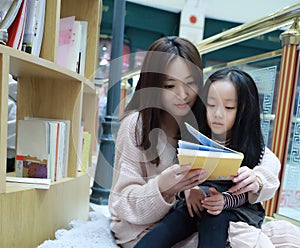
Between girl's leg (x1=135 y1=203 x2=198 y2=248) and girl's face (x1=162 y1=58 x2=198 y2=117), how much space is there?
1.02 ft

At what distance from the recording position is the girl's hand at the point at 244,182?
0.79m

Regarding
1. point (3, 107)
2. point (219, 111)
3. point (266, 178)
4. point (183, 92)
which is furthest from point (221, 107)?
point (3, 107)

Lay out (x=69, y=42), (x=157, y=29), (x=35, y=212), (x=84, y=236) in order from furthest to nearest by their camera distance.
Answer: (x=157, y=29) < (x=69, y=42) < (x=84, y=236) < (x=35, y=212)

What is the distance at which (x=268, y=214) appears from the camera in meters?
1.36

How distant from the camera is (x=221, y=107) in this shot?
2.95 ft

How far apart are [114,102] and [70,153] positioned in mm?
650

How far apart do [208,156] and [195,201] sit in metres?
0.27

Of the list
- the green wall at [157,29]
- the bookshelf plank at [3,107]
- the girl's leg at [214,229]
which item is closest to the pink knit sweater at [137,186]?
the girl's leg at [214,229]

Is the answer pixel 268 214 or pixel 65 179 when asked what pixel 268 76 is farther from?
pixel 65 179

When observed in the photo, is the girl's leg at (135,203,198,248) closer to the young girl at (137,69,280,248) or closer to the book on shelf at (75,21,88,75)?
the young girl at (137,69,280,248)

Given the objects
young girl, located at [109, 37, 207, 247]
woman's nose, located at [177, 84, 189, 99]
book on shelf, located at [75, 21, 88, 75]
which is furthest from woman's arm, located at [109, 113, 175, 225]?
book on shelf, located at [75, 21, 88, 75]

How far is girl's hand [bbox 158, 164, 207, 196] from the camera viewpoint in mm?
746

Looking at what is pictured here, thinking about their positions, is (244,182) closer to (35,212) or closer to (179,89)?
(179,89)

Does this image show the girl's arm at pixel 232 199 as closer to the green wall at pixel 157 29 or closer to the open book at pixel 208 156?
the open book at pixel 208 156
